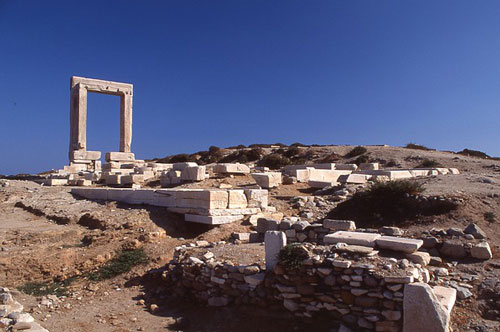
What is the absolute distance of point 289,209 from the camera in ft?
35.1

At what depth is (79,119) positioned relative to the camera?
22.3 m

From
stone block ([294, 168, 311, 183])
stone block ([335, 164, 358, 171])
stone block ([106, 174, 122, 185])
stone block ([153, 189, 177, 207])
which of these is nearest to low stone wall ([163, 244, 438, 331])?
stone block ([153, 189, 177, 207])

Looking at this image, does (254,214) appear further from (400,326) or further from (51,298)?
(400,326)

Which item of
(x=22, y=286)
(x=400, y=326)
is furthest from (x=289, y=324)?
(x=22, y=286)

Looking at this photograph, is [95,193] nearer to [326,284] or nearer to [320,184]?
[320,184]

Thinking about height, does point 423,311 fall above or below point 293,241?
below

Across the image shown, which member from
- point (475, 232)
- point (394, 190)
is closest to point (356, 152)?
point (394, 190)

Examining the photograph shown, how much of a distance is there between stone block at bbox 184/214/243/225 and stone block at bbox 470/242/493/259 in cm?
540

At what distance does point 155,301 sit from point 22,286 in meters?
2.55

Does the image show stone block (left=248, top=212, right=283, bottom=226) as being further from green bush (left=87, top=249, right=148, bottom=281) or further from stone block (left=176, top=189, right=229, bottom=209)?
green bush (left=87, top=249, right=148, bottom=281)

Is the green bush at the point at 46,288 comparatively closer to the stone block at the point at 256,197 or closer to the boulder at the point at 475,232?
the stone block at the point at 256,197

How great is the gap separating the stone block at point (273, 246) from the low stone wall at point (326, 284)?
0.16 m

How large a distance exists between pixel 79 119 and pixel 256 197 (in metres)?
16.6

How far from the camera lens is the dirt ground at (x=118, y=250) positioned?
206 inches
